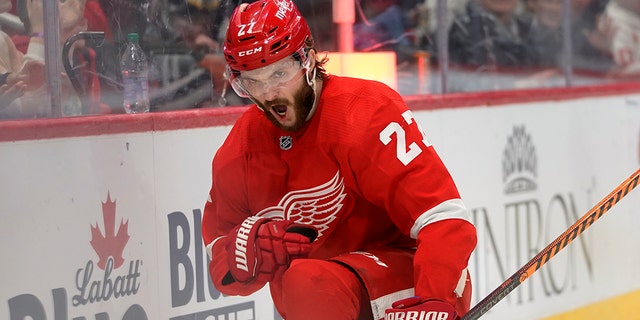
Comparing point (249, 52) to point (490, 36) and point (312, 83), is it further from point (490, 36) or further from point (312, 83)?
point (490, 36)

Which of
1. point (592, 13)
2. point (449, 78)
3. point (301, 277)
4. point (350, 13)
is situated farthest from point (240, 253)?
point (592, 13)

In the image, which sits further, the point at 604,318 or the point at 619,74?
the point at 619,74

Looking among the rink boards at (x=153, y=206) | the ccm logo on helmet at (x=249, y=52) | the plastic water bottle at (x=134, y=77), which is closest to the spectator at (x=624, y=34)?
the rink boards at (x=153, y=206)

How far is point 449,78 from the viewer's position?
4.25 m

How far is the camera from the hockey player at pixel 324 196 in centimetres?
244

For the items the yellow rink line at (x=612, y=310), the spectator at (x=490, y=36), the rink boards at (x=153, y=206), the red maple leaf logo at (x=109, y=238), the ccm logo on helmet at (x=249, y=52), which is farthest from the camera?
the yellow rink line at (x=612, y=310)

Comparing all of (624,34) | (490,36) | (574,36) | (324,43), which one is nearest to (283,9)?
(324,43)

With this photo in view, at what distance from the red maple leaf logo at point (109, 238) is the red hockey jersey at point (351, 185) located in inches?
9.8

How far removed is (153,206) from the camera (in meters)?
3.04

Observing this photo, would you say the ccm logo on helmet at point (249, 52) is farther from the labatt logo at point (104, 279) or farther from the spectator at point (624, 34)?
the spectator at point (624, 34)

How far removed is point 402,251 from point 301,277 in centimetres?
32

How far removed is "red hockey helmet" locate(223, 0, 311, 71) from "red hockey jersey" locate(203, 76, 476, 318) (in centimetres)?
17

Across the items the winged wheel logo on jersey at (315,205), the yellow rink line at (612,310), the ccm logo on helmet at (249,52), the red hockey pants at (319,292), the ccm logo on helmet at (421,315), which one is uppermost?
the ccm logo on helmet at (249,52)

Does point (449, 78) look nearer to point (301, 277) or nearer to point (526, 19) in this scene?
point (526, 19)
